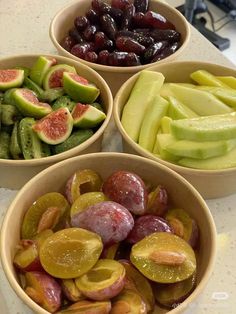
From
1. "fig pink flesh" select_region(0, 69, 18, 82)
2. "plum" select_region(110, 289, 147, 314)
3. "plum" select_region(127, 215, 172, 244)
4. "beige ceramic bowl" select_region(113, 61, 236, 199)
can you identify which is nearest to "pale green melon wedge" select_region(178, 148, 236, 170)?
"beige ceramic bowl" select_region(113, 61, 236, 199)

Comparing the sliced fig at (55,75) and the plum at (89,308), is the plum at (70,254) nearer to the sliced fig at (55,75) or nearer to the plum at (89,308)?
the plum at (89,308)

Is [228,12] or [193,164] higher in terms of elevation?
[193,164]

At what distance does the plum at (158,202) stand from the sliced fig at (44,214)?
13 cm

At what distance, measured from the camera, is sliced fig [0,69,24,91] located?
969mm

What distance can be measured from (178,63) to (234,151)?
0.27 m

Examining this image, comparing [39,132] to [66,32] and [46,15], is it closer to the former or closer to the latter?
[66,32]

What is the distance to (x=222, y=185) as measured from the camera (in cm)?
86

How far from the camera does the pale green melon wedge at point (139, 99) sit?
0.93 m

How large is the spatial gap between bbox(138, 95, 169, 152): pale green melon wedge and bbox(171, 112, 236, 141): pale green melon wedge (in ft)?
0.19

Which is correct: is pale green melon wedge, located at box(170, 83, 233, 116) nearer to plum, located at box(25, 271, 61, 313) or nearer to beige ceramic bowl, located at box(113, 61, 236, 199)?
beige ceramic bowl, located at box(113, 61, 236, 199)

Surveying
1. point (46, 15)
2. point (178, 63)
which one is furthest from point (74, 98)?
point (46, 15)

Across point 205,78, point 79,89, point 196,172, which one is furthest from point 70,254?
point 205,78

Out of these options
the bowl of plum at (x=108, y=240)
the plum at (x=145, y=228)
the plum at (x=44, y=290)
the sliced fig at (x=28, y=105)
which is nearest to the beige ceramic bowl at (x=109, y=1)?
the sliced fig at (x=28, y=105)

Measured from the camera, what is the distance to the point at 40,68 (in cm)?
100
